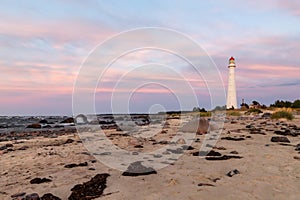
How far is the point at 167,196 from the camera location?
17.0ft

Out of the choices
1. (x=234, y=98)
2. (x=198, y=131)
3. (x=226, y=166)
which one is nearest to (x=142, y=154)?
(x=226, y=166)

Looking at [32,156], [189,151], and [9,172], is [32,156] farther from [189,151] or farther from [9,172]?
[189,151]

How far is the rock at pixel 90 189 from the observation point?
18.0ft

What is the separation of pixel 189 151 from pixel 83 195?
5054mm

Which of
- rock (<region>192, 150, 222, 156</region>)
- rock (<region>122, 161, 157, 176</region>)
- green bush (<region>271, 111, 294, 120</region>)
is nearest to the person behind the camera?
rock (<region>122, 161, 157, 176</region>)

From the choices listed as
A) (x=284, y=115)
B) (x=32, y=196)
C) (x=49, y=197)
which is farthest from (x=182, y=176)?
(x=284, y=115)

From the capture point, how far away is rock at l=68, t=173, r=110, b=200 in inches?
216

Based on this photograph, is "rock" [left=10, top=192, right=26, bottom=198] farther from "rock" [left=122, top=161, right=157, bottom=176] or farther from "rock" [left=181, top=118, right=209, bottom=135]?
"rock" [left=181, top=118, right=209, bottom=135]

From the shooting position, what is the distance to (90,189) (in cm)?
586

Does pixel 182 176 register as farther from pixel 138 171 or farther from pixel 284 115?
pixel 284 115

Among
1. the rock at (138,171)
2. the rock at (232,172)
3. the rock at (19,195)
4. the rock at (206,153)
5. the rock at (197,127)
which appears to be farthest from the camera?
the rock at (197,127)

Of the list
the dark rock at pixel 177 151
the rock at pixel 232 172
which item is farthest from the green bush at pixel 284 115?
the rock at pixel 232 172

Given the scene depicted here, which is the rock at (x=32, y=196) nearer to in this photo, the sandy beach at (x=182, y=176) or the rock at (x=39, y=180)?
the sandy beach at (x=182, y=176)

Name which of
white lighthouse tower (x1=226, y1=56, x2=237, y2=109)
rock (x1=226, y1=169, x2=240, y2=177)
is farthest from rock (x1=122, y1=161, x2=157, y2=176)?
white lighthouse tower (x1=226, y1=56, x2=237, y2=109)
